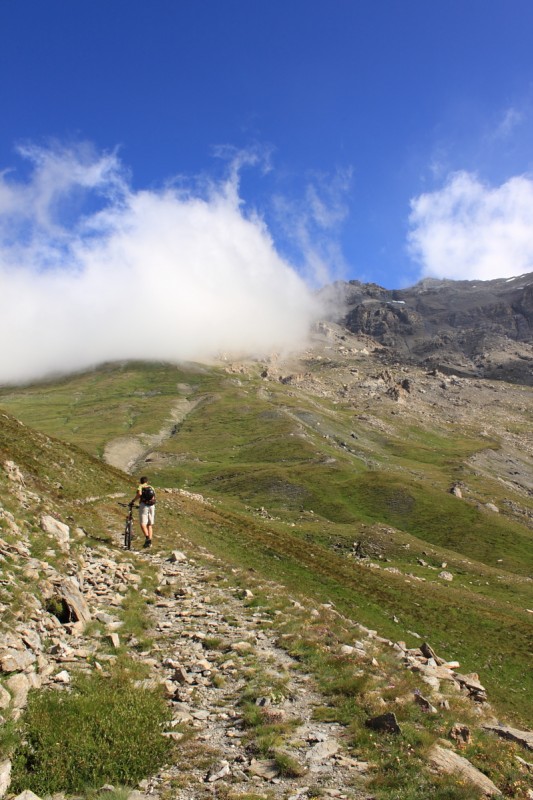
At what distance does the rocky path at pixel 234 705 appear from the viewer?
944 centimetres

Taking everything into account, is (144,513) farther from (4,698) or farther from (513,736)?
(513,736)

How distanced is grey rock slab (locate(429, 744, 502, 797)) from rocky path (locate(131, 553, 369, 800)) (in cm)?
172

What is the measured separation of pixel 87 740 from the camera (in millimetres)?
Answer: 9633

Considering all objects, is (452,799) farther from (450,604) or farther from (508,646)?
(450,604)

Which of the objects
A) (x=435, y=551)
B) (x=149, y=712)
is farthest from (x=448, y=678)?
(x=435, y=551)

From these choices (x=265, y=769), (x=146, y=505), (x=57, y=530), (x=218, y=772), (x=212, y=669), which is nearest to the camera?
(x=218, y=772)

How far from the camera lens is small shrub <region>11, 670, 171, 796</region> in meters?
8.85

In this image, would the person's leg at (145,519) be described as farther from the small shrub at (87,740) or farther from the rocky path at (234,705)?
the small shrub at (87,740)

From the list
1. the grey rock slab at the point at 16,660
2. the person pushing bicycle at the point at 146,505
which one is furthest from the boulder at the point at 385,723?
the person pushing bicycle at the point at 146,505

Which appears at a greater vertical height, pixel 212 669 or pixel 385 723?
pixel 385 723

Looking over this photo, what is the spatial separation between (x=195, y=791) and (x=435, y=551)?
86000mm

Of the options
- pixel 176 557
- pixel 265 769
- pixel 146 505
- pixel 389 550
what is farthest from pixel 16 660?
pixel 389 550

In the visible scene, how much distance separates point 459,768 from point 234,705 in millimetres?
5624

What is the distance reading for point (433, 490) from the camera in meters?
143
